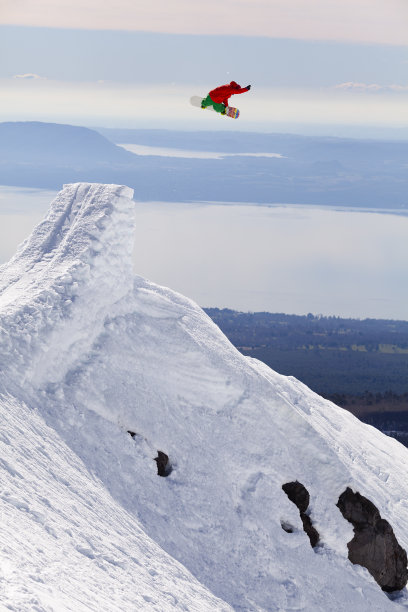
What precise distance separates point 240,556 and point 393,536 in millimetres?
8449

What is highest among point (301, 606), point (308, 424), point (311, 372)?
point (311, 372)

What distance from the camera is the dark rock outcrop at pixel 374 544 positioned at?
3175 cm

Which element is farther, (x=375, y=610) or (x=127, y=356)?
(x=127, y=356)

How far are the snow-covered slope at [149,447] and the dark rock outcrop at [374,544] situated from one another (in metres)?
0.49

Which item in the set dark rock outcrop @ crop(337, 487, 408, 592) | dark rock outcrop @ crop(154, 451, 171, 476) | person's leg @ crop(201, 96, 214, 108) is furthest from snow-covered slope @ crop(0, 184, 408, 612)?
person's leg @ crop(201, 96, 214, 108)

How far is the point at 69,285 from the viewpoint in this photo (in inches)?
1283

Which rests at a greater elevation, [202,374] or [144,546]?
[202,374]

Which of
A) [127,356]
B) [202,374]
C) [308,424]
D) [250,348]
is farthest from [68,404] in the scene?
[250,348]

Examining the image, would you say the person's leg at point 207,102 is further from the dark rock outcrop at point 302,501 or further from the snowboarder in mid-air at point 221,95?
the dark rock outcrop at point 302,501

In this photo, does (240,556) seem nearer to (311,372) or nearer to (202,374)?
(202,374)

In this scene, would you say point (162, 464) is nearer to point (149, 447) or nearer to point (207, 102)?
point (149, 447)

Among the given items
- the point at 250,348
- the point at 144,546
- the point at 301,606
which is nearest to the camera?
the point at 144,546

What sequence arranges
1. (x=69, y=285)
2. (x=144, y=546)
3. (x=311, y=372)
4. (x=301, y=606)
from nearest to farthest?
(x=144, y=546) → (x=301, y=606) → (x=69, y=285) → (x=311, y=372)

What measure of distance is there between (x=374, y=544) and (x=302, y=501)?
3.64m
